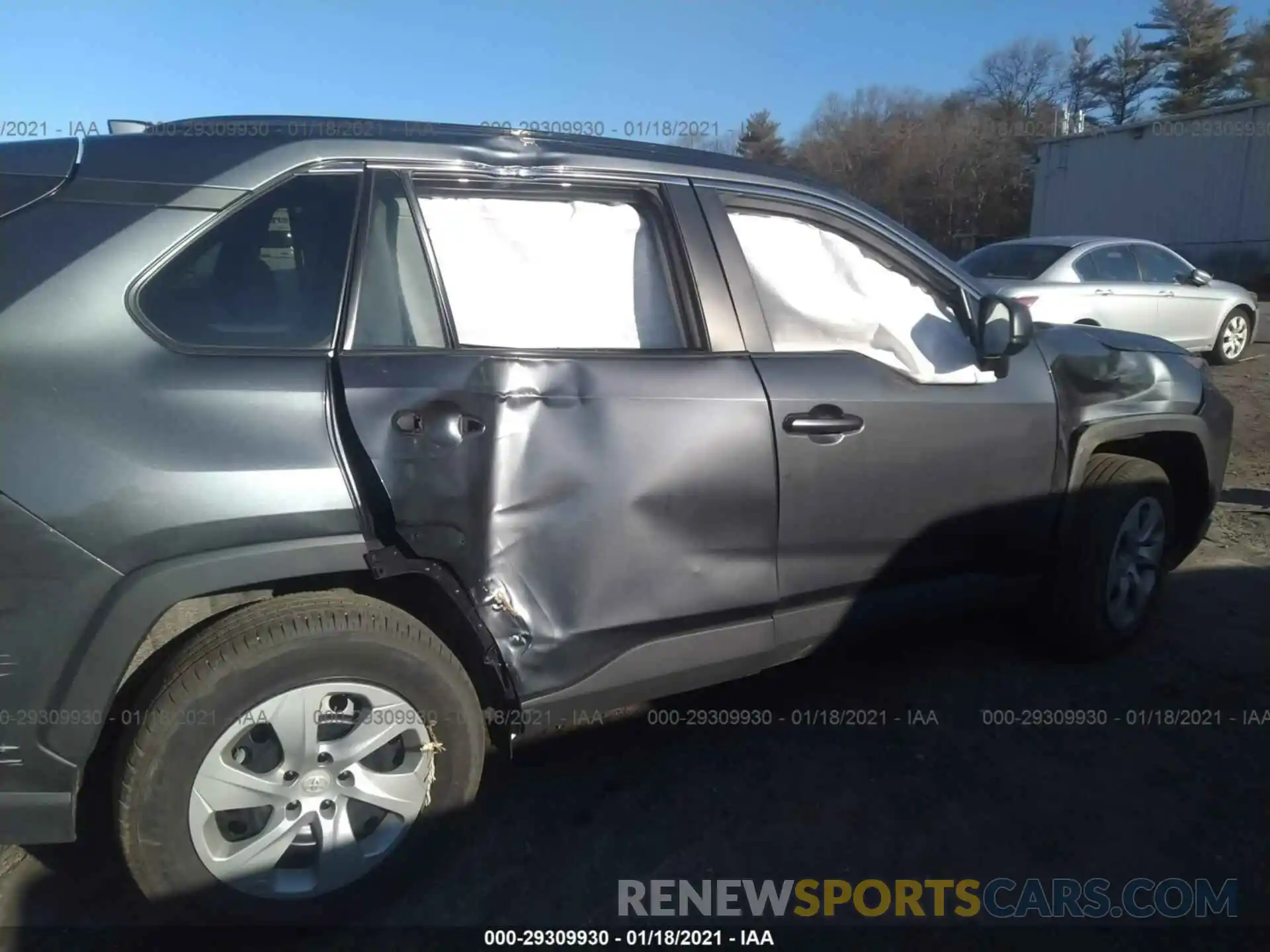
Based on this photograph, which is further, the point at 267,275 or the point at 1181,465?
the point at 1181,465

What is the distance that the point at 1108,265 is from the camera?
33.4ft

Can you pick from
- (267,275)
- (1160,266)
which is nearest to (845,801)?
(267,275)

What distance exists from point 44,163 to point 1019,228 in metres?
42.5

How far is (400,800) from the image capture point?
2.56 meters

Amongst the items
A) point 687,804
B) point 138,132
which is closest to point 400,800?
point 687,804

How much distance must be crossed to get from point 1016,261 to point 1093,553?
7.04m

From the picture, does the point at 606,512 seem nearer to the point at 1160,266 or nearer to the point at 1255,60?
the point at 1160,266

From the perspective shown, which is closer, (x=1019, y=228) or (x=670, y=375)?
(x=670, y=375)

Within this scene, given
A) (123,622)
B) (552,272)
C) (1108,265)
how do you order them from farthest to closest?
1. (1108,265)
2. (552,272)
3. (123,622)

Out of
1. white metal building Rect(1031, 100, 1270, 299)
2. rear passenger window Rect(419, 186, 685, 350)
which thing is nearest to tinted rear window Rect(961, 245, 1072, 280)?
rear passenger window Rect(419, 186, 685, 350)

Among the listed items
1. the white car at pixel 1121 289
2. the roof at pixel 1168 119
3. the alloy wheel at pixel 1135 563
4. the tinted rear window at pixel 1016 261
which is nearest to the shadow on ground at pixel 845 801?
the alloy wheel at pixel 1135 563

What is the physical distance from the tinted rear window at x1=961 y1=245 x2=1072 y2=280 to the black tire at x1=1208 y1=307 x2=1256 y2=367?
2747 millimetres

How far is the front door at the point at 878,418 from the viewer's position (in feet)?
10.0

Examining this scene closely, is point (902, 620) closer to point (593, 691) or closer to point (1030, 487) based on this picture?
point (1030, 487)
